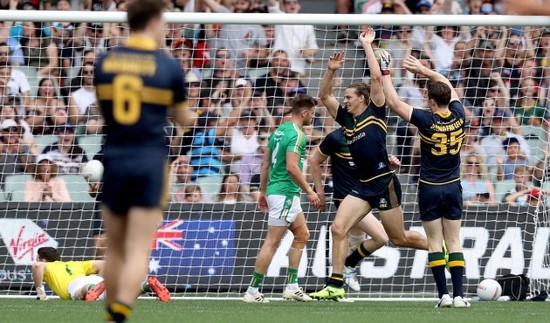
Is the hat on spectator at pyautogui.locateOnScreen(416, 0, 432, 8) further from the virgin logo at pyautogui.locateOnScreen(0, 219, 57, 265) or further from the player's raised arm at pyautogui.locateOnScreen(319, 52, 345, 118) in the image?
the virgin logo at pyautogui.locateOnScreen(0, 219, 57, 265)

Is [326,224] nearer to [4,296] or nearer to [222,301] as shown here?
[222,301]

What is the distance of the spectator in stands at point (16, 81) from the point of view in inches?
588

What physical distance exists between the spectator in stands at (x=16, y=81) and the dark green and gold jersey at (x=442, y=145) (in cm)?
591

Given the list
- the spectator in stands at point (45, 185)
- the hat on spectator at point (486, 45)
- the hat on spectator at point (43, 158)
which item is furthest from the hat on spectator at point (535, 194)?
the hat on spectator at point (43, 158)

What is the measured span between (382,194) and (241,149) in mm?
3469

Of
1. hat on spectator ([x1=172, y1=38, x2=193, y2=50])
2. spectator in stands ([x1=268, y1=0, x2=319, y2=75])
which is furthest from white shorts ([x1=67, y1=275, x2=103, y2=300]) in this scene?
spectator in stands ([x1=268, y1=0, x2=319, y2=75])

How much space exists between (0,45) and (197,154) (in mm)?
2959

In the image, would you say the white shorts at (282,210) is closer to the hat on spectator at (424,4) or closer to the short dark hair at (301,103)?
the short dark hair at (301,103)

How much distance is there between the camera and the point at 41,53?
49.6ft

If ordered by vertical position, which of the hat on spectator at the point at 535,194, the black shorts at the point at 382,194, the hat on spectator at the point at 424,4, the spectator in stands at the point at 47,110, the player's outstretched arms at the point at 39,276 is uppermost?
the hat on spectator at the point at 424,4

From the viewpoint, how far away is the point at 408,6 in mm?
19266

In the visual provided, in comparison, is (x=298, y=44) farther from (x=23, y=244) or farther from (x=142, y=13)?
(x=142, y=13)

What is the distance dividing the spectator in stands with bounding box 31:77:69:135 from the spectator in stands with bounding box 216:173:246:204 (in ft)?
7.29

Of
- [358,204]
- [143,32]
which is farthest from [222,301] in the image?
[143,32]
